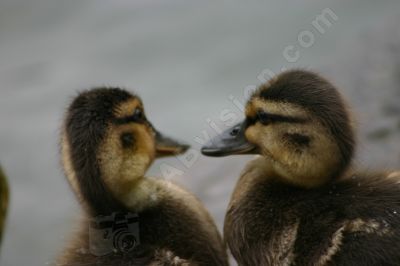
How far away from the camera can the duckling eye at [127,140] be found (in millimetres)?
3125

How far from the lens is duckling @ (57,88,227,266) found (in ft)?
10.0

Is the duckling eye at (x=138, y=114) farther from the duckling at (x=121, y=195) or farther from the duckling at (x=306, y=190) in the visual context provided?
the duckling at (x=306, y=190)

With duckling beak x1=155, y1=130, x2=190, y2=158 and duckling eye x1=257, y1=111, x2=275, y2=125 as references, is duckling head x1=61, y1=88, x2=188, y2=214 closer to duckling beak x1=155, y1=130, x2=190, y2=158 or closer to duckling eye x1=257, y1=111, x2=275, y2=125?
duckling beak x1=155, y1=130, x2=190, y2=158

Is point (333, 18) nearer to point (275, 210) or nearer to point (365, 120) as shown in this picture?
point (365, 120)

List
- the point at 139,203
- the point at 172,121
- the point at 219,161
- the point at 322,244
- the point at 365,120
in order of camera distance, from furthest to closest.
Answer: the point at 172,121 < the point at 219,161 < the point at 365,120 < the point at 139,203 < the point at 322,244

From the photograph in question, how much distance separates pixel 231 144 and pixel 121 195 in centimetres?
44

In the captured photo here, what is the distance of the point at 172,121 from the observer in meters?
6.05

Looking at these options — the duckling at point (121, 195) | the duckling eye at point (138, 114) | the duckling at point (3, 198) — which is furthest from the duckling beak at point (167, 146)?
the duckling at point (3, 198)

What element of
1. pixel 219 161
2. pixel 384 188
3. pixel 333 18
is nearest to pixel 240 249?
pixel 384 188

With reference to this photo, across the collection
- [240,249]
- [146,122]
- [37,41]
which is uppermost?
[37,41]

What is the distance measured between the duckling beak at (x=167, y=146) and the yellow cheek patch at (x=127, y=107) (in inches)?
6.6

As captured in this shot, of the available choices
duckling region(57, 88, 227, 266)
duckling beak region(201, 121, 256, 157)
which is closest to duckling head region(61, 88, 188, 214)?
duckling region(57, 88, 227, 266)

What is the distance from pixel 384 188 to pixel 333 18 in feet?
11.0

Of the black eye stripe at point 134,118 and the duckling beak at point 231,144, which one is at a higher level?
the black eye stripe at point 134,118
